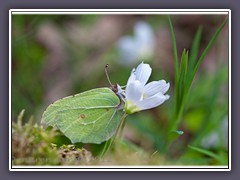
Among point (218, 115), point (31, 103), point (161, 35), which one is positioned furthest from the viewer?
point (161, 35)

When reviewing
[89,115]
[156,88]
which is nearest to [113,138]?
[89,115]

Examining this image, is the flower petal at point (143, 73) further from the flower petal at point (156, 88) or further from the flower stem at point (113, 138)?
the flower stem at point (113, 138)

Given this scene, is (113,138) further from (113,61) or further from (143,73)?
(113,61)

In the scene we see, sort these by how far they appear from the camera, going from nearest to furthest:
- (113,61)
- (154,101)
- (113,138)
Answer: (154,101), (113,138), (113,61)

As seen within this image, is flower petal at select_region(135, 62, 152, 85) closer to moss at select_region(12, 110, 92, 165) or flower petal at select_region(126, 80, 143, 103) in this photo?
flower petal at select_region(126, 80, 143, 103)

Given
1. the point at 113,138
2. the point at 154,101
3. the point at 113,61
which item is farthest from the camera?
the point at 113,61

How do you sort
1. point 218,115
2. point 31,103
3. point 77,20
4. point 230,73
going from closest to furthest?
point 230,73 < point 218,115 < point 31,103 < point 77,20

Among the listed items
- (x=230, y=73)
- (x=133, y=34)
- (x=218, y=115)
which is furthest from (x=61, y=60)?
(x=230, y=73)

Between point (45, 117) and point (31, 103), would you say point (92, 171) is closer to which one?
point (45, 117)
